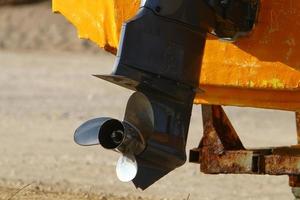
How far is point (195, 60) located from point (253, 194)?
3.54 meters

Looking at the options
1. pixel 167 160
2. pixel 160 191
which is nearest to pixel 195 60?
pixel 167 160

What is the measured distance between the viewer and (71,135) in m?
9.73

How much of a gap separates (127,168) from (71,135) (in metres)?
6.48

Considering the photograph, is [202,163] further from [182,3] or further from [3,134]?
[3,134]

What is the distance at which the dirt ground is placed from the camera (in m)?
6.54

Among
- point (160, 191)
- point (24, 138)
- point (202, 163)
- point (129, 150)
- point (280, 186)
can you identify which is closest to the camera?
point (129, 150)

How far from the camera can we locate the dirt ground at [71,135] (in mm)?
6543

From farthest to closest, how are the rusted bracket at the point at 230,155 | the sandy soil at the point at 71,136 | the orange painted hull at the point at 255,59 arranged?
1. the sandy soil at the point at 71,136
2. the rusted bracket at the point at 230,155
3. the orange painted hull at the point at 255,59

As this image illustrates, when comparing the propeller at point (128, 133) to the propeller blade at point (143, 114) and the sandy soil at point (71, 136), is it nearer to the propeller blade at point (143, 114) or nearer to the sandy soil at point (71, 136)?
the propeller blade at point (143, 114)

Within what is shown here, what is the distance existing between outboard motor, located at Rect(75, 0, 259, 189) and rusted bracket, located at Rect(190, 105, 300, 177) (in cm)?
62

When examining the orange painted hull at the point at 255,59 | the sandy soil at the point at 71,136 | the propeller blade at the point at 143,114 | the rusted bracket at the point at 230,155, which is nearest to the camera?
the propeller blade at the point at 143,114

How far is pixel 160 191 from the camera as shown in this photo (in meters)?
6.59

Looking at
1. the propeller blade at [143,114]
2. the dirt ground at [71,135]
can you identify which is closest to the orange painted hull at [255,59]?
the propeller blade at [143,114]

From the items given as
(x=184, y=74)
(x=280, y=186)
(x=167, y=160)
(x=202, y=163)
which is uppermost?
(x=184, y=74)
